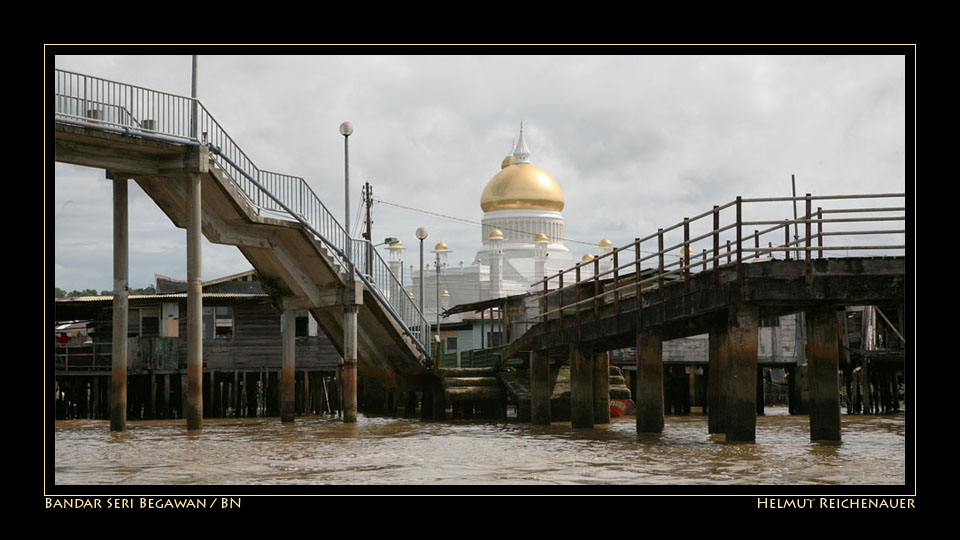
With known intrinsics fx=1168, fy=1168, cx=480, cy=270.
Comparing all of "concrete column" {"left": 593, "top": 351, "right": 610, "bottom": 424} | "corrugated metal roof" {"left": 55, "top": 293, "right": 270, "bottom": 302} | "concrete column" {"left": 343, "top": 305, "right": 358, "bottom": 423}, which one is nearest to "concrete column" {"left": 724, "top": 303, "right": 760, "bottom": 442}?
"concrete column" {"left": 593, "top": 351, "right": 610, "bottom": 424}

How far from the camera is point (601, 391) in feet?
98.8

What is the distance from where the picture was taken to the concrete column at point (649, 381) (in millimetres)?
22609

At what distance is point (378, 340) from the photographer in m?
32.8

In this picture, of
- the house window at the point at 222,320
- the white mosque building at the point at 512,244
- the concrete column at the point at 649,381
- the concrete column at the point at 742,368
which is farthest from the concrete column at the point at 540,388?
the white mosque building at the point at 512,244

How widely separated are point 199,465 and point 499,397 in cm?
1699

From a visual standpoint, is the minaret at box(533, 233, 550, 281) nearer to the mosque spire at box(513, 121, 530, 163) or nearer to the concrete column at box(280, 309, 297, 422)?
the mosque spire at box(513, 121, 530, 163)

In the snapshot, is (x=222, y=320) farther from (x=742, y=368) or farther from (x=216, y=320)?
(x=742, y=368)

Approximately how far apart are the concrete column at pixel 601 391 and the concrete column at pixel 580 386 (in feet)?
7.44

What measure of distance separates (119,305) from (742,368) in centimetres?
1393

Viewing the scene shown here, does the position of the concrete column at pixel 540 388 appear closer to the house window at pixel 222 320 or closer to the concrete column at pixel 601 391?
the concrete column at pixel 601 391

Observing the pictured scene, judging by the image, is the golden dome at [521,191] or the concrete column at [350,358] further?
the golden dome at [521,191]

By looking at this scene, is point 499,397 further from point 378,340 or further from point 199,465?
point 199,465

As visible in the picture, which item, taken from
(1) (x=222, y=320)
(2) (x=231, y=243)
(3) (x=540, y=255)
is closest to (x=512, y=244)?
(3) (x=540, y=255)
